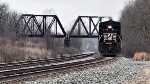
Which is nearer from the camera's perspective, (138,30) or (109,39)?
(109,39)

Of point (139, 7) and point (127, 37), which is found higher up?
point (139, 7)

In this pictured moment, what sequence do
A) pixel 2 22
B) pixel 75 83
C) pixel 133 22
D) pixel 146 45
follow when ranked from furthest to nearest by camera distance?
pixel 2 22, pixel 133 22, pixel 146 45, pixel 75 83

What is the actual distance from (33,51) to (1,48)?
25.6ft

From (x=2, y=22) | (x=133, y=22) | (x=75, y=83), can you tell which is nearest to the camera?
(x=75, y=83)

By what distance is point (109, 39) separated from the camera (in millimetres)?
42594

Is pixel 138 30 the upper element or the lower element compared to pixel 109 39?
upper

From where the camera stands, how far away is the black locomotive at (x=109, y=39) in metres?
42.5

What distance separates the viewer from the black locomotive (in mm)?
42469

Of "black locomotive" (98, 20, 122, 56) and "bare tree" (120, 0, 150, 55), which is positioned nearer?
"black locomotive" (98, 20, 122, 56)

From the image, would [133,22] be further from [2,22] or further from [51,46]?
[2,22]

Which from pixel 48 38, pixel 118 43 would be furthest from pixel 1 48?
pixel 48 38

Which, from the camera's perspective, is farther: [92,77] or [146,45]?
[146,45]

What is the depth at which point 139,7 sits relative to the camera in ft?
193

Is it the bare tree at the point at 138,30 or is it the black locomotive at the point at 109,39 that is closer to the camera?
the black locomotive at the point at 109,39
